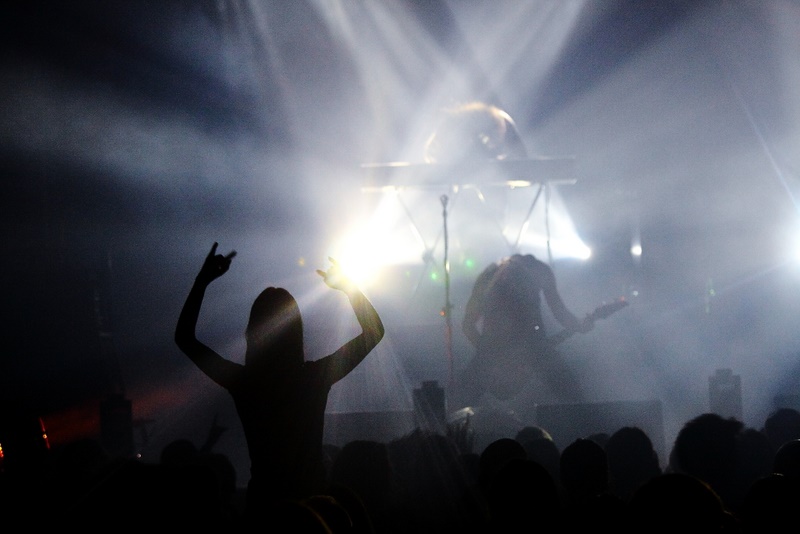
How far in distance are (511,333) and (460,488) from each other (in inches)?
249

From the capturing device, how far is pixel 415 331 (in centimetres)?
1375

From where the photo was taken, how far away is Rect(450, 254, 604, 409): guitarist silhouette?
10.5 meters

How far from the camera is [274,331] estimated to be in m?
4.10

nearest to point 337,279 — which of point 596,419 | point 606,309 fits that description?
point 596,419

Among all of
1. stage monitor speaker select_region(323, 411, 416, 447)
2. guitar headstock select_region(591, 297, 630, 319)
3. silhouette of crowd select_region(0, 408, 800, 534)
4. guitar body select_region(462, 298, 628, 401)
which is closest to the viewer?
silhouette of crowd select_region(0, 408, 800, 534)

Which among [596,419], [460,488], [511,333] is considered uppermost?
[511,333]

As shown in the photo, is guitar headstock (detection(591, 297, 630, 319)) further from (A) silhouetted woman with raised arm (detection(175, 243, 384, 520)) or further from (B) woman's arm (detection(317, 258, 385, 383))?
(A) silhouetted woman with raised arm (detection(175, 243, 384, 520))

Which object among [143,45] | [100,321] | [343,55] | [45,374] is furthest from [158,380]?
[343,55]

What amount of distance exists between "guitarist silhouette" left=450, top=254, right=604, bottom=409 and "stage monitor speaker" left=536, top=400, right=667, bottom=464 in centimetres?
169

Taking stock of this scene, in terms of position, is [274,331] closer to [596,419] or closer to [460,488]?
[460,488]

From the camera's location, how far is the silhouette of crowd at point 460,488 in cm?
271

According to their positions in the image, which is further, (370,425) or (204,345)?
(370,425)

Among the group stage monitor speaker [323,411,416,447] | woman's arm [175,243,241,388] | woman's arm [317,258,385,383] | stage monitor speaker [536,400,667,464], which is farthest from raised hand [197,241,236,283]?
stage monitor speaker [536,400,667,464]

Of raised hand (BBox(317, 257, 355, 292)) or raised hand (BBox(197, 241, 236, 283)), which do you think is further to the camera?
raised hand (BBox(317, 257, 355, 292))
